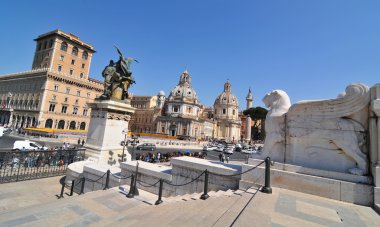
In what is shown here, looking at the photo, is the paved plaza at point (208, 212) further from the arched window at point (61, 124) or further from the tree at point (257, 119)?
the tree at point (257, 119)

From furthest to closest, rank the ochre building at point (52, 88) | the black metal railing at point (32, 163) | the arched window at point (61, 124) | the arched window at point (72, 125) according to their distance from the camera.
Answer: the arched window at point (72, 125)
the arched window at point (61, 124)
the ochre building at point (52, 88)
the black metal railing at point (32, 163)

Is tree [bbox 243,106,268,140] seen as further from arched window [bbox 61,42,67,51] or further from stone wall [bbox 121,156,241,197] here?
stone wall [bbox 121,156,241,197]

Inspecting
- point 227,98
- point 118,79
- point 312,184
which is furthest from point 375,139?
point 227,98

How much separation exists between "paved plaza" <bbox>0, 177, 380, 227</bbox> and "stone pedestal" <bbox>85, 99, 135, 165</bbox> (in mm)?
5228

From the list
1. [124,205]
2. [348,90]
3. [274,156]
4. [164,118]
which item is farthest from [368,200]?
[164,118]

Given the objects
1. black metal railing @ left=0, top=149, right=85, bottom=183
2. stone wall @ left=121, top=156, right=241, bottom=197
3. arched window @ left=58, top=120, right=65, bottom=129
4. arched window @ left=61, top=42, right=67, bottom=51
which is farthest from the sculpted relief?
arched window @ left=61, top=42, right=67, bottom=51

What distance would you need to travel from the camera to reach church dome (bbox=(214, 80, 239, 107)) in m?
91.6

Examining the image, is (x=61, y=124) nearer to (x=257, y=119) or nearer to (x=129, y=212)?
(x=129, y=212)

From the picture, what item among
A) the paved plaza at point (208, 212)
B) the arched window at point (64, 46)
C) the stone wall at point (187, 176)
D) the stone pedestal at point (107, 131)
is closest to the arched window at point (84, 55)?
the arched window at point (64, 46)

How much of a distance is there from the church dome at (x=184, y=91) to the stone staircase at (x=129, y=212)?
73486 mm

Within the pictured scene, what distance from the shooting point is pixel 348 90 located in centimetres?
488

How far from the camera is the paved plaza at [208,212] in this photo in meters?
3.45

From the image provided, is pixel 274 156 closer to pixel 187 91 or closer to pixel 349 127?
pixel 349 127

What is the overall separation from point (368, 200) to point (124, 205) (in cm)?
578
